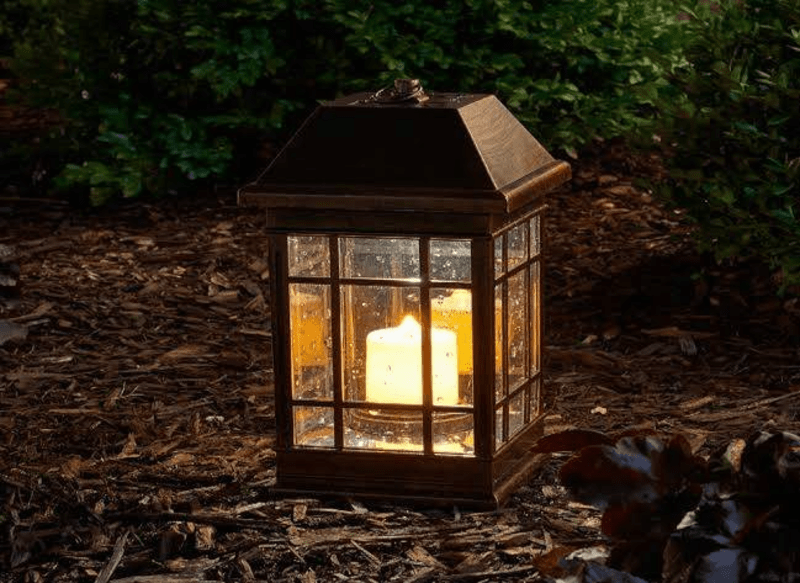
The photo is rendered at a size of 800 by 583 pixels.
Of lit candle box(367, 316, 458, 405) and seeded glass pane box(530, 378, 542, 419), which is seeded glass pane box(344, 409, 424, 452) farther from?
seeded glass pane box(530, 378, 542, 419)

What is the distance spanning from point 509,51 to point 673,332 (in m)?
2.16

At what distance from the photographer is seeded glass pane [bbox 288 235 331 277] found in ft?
13.5

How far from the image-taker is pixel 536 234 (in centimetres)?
438

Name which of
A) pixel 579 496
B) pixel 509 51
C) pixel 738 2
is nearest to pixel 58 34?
pixel 509 51

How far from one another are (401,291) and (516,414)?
550mm

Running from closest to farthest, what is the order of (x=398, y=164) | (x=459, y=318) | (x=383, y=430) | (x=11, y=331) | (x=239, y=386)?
(x=398, y=164) < (x=459, y=318) < (x=383, y=430) < (x=239, y=386) < (x=11, y=331)

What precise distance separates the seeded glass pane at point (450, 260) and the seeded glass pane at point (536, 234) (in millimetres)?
393

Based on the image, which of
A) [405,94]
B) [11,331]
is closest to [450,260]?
[405,94]

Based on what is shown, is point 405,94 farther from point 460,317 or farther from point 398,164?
point 460,317

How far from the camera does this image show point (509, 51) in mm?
7516

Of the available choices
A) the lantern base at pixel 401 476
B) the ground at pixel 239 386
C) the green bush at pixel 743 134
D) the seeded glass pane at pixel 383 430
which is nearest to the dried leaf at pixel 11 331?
the ground at pixel 239 386

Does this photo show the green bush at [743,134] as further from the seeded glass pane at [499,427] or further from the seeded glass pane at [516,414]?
the seeded glass pane at [499,427]

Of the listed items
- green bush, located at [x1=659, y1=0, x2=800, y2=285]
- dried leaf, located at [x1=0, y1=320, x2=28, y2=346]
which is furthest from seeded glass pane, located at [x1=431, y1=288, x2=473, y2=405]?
dried leaf, located at [x1=0, y1=320, x2=28, y2=346]

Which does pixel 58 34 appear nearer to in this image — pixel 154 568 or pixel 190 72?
pixel 190 72
